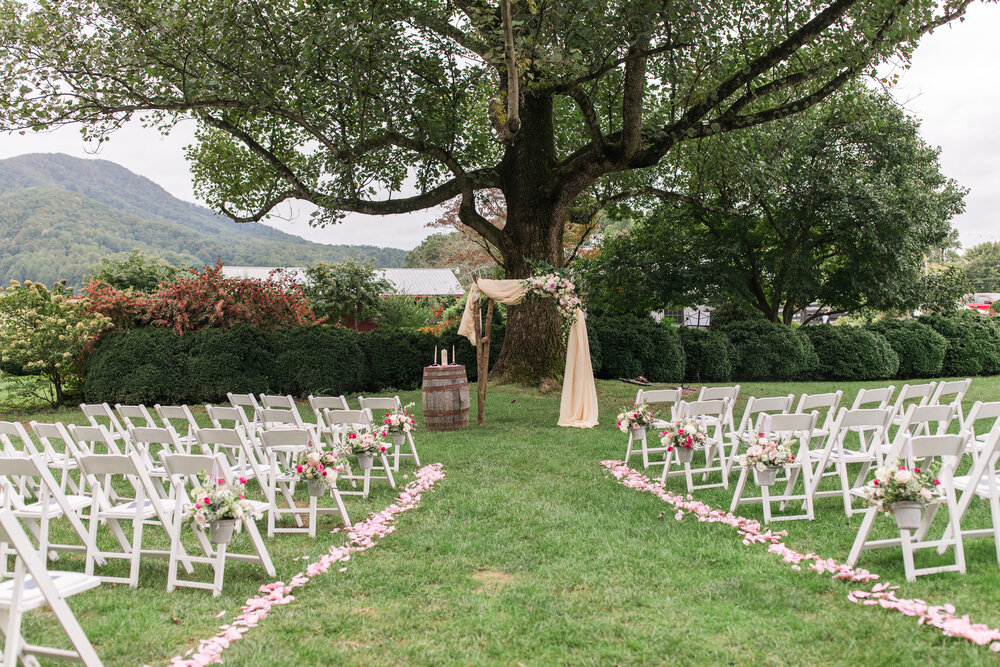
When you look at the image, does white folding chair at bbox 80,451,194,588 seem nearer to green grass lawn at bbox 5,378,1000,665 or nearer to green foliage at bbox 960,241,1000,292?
green grass lawn at bbox 5,378,1000,665

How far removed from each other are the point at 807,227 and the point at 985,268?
2107 inches

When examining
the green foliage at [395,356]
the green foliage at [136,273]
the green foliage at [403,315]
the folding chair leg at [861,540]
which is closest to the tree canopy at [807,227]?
the green foliage at [403,315]

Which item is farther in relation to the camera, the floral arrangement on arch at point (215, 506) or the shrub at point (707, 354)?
the shrub at point (707, 354)

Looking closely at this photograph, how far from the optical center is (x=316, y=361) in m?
15.1

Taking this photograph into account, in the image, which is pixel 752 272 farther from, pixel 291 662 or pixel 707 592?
pixel 291 662

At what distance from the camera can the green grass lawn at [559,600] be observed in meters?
3.52

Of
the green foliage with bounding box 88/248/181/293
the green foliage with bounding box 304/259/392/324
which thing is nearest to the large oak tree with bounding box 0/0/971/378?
the green foliage with bounding box 88/248/181/293

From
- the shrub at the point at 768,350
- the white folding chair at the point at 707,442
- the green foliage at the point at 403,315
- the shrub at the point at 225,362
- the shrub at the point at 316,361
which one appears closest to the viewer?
the white folding chair at the point at 707,442

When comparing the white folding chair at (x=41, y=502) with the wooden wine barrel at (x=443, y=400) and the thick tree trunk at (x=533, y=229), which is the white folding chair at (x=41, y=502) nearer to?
the wooden wine barrel at (x=443, y=400)

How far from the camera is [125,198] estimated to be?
4375 inches

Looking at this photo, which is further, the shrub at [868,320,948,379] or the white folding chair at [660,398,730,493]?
the shrub at [868,320,948,379]

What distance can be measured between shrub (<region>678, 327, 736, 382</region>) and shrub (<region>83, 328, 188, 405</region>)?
1179cm

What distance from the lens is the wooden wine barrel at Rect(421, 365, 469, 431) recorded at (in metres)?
11.3

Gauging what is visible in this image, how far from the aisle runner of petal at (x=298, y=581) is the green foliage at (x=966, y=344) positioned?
1943 cm
